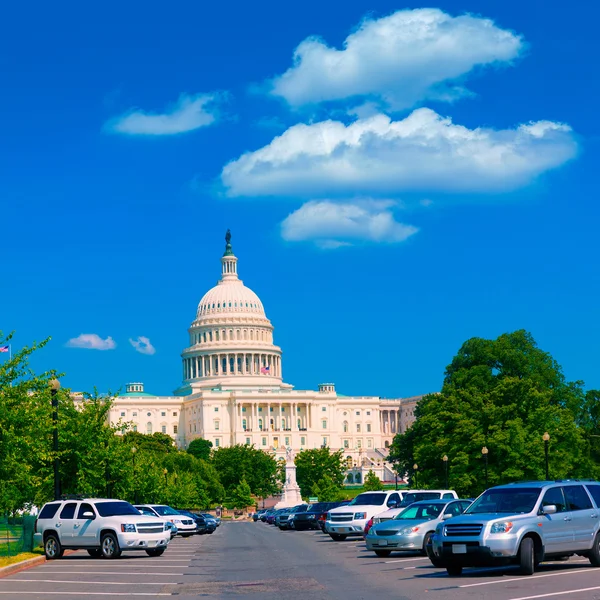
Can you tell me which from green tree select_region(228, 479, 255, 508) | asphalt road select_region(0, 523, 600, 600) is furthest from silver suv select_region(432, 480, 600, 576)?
green tree select_region(228, 479, 255, 508)

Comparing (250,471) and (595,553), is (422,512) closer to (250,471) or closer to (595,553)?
(595,553)

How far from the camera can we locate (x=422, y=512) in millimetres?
31844

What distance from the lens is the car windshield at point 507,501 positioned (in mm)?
23312

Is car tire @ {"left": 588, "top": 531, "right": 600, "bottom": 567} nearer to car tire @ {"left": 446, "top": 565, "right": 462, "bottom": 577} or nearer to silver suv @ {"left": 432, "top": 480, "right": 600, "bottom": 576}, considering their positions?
silver suv @ {"left": 432, "top": 480, "right": 600, "bottom": 576}

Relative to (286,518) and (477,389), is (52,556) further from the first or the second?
(477,389)

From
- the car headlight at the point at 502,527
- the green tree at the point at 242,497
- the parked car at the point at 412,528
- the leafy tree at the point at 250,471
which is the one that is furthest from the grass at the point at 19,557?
the leafy tree at the point at 250,471

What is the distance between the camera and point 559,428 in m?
70.2

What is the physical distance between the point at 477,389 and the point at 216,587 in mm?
58876

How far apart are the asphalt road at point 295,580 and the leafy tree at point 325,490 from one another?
102 m

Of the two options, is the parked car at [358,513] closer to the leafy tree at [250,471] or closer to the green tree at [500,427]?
the green tree at [500,427]

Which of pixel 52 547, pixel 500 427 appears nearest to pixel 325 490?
pixel 500 427

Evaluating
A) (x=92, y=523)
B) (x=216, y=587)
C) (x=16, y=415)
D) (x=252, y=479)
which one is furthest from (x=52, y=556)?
(x=252, y=479)

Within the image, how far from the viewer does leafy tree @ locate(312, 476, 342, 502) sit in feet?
443

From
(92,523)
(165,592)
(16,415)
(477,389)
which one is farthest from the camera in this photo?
(477,389)
